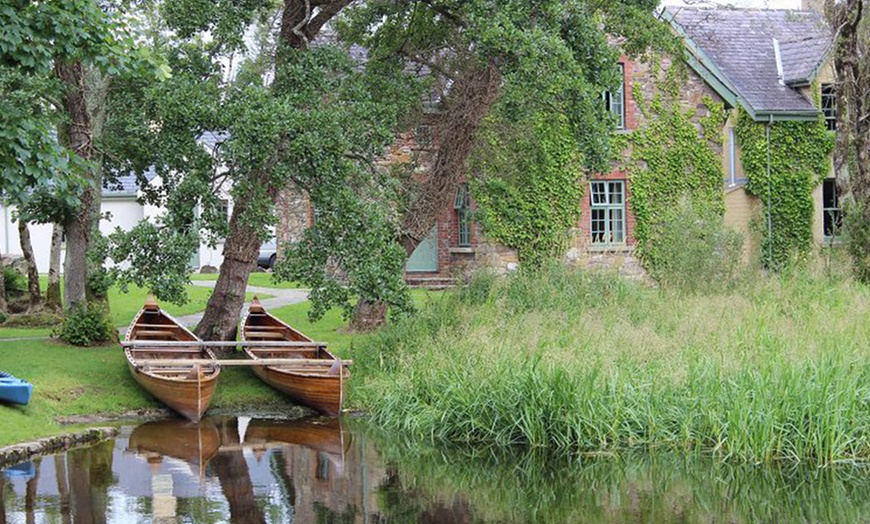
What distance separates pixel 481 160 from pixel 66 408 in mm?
9538

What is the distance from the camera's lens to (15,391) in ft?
48.9

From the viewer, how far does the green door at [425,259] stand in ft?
103

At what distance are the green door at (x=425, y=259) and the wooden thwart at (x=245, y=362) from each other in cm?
1391

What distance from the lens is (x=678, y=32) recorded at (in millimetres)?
30641

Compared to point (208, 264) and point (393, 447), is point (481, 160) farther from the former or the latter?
point (208, 264)

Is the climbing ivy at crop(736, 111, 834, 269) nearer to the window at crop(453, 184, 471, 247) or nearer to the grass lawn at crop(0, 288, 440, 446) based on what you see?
the window at crop(453, 184, 471, 247)

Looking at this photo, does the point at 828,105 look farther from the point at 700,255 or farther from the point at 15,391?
the point at 15,391

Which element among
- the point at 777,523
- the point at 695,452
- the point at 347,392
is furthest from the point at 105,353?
the point at 777,523

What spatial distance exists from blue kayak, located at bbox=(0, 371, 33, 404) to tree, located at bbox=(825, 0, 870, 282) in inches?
599

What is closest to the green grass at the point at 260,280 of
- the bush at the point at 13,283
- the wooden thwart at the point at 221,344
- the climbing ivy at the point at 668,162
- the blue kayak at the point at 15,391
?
the bush at the point at 13,283

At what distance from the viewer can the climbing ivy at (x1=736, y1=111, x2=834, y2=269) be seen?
31.2 m

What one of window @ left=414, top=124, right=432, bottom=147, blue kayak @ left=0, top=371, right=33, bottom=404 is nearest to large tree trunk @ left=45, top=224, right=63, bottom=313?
window @ left=414, top=124, right=432, bottom=147

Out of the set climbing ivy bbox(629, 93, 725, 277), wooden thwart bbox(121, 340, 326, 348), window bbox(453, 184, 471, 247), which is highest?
climbing ivy bbox(629, 93, 725, 277)

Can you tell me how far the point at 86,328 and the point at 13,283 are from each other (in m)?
7.21
